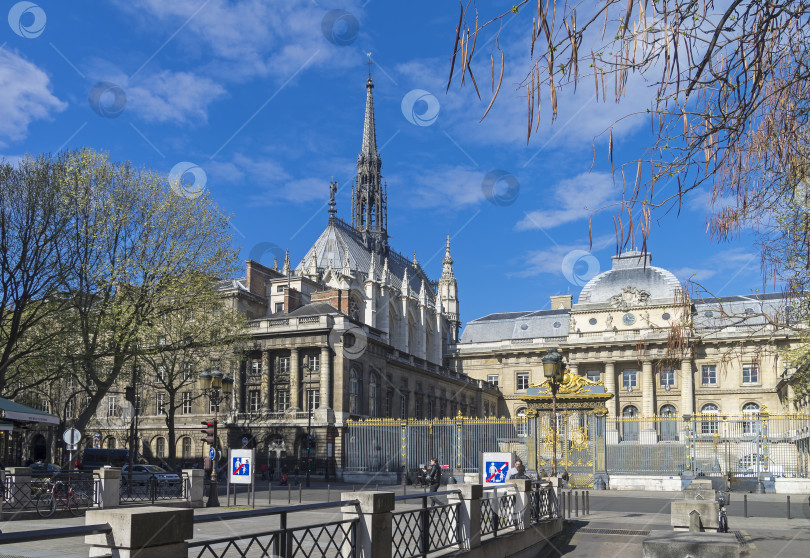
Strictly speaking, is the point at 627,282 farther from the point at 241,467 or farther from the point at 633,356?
the point at 241,467

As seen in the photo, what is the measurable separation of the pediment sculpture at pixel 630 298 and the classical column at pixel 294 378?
34.8m

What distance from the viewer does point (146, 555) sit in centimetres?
584

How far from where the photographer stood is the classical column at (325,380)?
48.1 m

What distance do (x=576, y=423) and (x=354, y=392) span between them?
67.8 feet

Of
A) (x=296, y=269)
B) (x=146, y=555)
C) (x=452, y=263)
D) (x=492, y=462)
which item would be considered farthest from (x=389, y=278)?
(x=146, y=555)

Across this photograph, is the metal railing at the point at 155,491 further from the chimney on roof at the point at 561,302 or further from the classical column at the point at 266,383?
the chimney on roof at the point at 561,302

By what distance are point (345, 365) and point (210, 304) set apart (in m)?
14.2

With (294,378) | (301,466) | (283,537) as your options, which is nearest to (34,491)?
(283,537)

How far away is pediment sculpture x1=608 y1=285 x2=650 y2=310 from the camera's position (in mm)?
71575

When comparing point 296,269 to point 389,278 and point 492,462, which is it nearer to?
point 389,278

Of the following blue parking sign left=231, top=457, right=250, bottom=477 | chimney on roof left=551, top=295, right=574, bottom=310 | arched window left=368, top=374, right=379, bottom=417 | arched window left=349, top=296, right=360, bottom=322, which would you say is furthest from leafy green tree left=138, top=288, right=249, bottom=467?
chimney on roof left=551, top=295, right=574, bottom=310

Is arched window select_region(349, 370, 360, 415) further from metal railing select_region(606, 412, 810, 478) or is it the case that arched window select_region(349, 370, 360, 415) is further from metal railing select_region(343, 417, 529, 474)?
metal railing select_region(606, 412, 810, 478)

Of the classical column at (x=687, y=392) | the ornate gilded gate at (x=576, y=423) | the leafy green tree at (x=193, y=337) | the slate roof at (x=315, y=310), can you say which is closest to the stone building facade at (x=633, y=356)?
the classical column at (x=687, y=392)

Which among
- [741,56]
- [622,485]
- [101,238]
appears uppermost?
[101,238]
